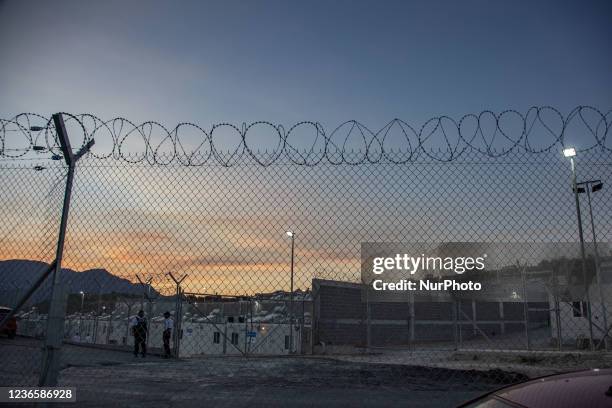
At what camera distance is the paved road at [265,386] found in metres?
7.36

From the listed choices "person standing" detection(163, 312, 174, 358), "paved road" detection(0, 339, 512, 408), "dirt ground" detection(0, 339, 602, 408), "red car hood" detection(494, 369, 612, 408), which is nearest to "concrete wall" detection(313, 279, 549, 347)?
"person standing" detection(163, 312, 174, 358)

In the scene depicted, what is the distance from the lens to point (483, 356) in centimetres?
1958

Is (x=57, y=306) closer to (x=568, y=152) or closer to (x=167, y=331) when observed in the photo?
(x=568, y=152)

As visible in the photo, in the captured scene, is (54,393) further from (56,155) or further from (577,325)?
(577,325)

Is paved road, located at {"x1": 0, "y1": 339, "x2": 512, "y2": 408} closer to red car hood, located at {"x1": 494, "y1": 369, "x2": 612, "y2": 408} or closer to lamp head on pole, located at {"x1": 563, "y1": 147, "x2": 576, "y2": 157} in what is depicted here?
lamp head on pole, located at {"x1": 563, "y1": 147, "x2": 576, "y2": 157}

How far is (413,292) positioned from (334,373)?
82.6 ft

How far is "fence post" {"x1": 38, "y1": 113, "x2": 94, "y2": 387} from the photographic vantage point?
4.80 m

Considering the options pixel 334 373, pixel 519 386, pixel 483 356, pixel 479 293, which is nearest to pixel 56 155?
pixel 519 386

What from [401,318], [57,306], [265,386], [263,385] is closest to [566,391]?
[57,306]

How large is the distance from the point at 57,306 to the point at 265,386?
17.2 ft

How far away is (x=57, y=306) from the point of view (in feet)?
16.0

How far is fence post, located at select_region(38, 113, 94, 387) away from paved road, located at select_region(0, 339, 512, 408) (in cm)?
167

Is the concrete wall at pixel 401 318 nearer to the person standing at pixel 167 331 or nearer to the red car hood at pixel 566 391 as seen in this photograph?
the person standing at pixel 167 331

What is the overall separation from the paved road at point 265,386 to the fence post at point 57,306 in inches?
65.6
